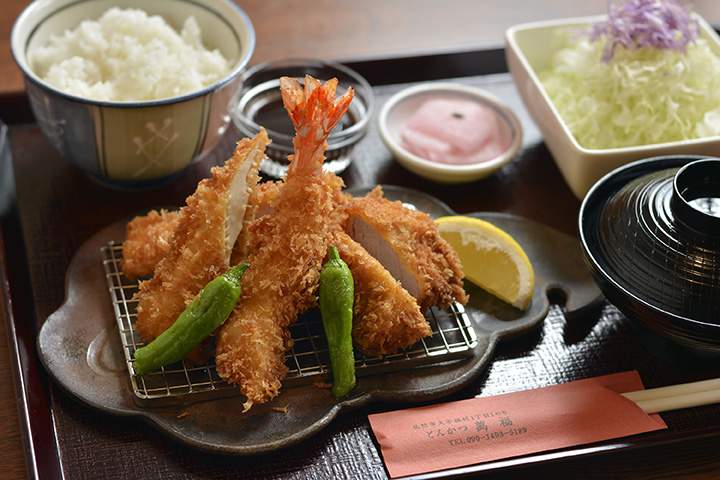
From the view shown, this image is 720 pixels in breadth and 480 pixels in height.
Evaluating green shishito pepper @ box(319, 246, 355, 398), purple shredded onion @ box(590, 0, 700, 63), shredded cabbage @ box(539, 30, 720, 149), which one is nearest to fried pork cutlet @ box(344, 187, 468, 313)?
green shishito pepper @ box(319, 246, 355, 398)

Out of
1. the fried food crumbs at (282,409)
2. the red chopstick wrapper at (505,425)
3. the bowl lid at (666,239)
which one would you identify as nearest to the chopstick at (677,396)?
the red chopstick wrapper at (505,425)

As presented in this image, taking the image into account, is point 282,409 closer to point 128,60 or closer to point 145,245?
point 145,245

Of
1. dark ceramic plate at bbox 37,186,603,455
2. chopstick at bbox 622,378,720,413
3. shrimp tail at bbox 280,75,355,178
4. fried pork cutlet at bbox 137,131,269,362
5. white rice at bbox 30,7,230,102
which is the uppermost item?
shrimp tail at bbox 280,75,355,178

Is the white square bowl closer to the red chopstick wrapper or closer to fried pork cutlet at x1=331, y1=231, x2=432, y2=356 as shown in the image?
the red chopstick wrapper

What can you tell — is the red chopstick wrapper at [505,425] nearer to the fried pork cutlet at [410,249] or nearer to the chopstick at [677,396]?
the chopstick at [677,396]

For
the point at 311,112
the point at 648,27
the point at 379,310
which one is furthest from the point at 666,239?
the point at 648,27

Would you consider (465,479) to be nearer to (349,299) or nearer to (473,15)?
(349,299)
